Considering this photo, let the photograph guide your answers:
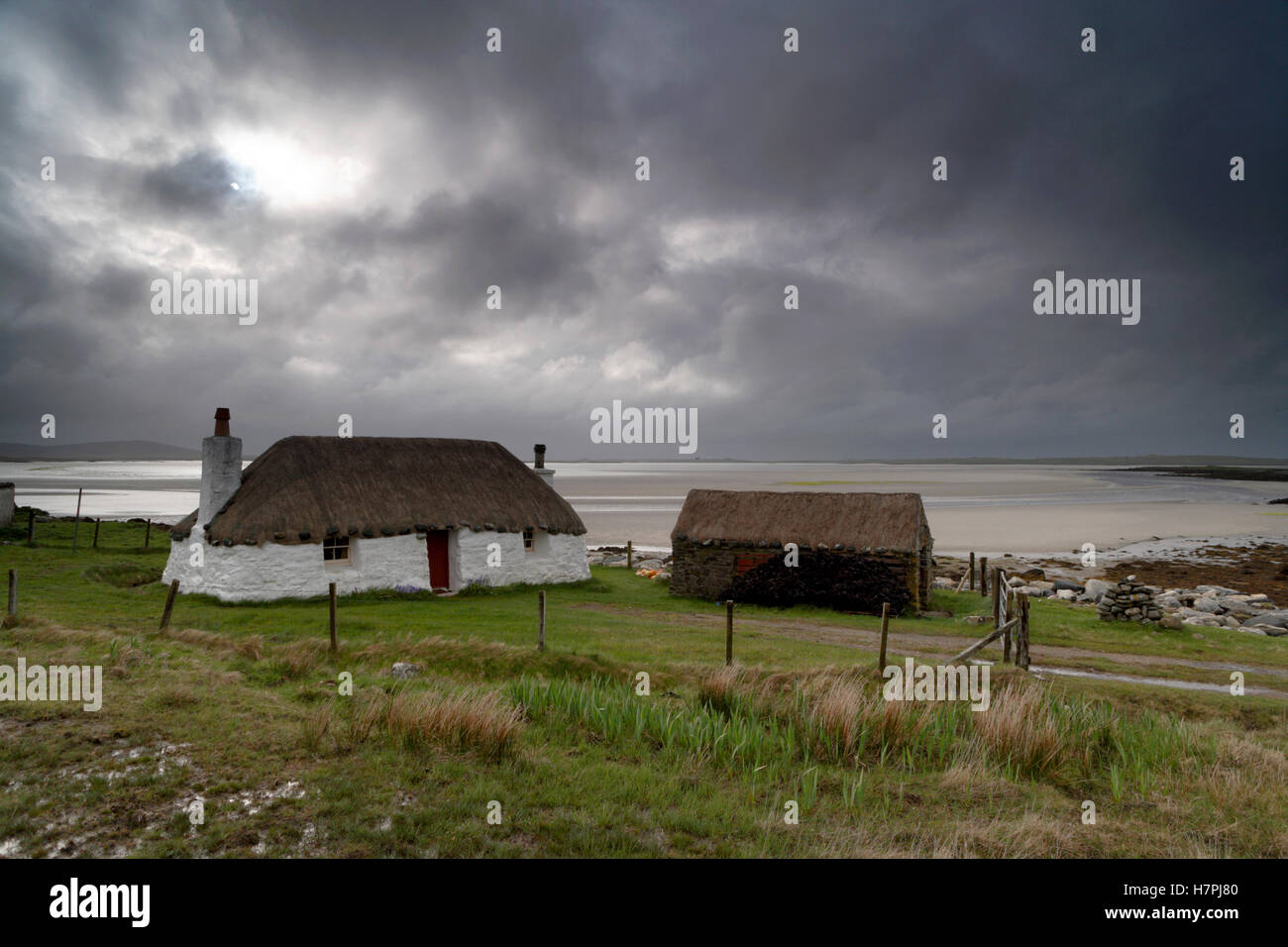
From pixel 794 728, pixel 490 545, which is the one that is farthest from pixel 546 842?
pixel 490 545

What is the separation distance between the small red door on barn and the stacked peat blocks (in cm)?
2254

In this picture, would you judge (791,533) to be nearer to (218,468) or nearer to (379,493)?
(379,493)

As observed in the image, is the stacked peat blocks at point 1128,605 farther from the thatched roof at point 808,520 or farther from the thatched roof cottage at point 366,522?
the thatched roof cottage at point 366,522

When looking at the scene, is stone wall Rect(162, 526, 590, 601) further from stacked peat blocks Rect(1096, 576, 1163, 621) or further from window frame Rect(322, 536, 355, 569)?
stacked peat blocks Rect(1096, 576, 1163, 621)

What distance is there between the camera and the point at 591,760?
26.5 ft

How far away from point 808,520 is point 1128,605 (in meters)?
10.7

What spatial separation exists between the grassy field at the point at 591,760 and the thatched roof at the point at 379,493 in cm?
870

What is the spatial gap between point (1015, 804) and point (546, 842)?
15.7 feet

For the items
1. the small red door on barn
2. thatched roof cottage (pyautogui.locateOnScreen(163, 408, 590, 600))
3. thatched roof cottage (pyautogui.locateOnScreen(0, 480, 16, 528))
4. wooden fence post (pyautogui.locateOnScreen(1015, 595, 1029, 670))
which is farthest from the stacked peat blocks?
thatched roof cottage (pyautogui.locateOnScreen(0, 480, 16, 528))

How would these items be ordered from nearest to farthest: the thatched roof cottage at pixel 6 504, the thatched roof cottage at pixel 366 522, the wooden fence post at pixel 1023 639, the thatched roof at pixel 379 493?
the wooden fence post at pixel 1023 639 → the thatched roof cottage at pixel 366 522 → the thatched roof at pixel 379 493 → the thatched roof cottage at pixel 6 504

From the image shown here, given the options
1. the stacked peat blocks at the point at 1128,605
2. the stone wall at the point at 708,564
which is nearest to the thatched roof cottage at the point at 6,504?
the stone wall at the point at 708,564

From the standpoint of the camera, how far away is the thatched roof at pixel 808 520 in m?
26.9

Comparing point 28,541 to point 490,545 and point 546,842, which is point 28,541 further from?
point 546,842

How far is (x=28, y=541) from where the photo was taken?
31.7 meters
